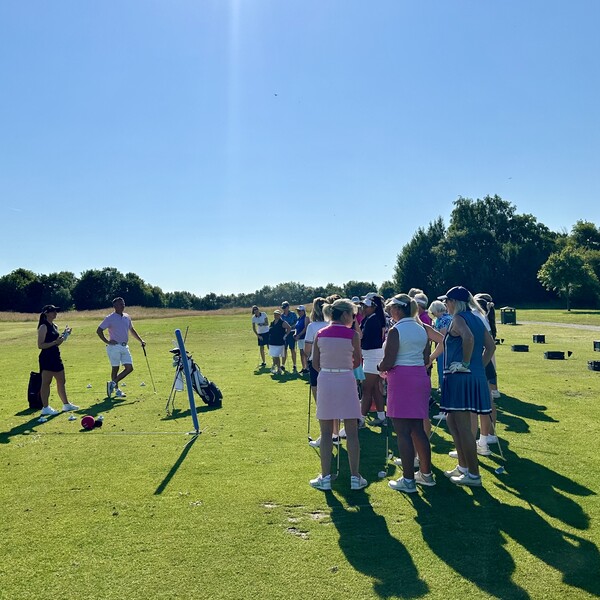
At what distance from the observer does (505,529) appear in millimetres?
5094

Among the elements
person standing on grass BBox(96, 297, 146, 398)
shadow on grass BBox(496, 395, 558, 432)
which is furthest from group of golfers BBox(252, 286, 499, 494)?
person standing on grass BBox(96, 297, 146, 398)

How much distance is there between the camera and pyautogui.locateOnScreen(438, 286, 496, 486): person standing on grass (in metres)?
6.03

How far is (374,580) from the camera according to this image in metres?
4.23

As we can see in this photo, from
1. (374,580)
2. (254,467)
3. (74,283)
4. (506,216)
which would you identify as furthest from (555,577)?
(74,283)

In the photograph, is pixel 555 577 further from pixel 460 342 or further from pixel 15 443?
pixel 15 443

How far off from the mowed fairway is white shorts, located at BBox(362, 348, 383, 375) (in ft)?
3.74

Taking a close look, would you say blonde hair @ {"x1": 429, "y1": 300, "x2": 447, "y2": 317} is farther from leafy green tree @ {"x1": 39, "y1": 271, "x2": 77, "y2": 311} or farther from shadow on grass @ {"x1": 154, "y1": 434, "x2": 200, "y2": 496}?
leafy green tree @ {"x1": 39, "y1": 271, "x2": 77, "y2": 311}

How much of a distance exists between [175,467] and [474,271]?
68.8 m

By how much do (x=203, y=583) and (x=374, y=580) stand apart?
4.61ft

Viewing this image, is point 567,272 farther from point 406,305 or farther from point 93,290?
point 93,290

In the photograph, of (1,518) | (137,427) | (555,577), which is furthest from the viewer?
(137,427)

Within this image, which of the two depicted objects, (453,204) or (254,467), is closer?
(254,467)

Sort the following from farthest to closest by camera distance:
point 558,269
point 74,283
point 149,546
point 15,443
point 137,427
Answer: point 74,283 < point 558,269 < point 137,427 < point 15,443 < point 149,546

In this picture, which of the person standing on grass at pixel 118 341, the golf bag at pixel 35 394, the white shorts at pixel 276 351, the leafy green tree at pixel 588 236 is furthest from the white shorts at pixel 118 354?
the leafy green tree at pixel 588 236
